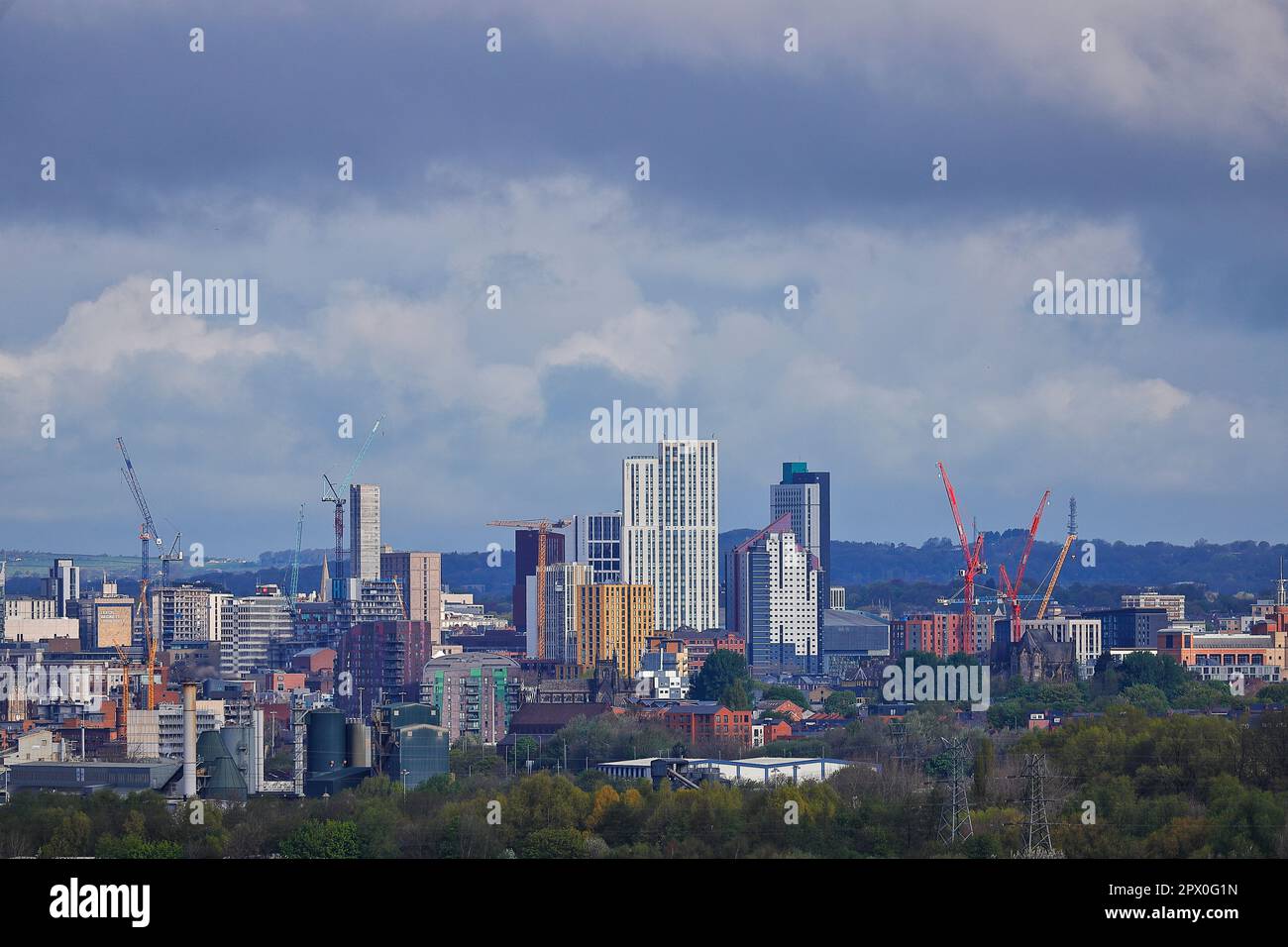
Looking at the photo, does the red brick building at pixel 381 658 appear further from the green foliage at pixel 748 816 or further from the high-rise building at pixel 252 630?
the green foliage at pixel 748 816

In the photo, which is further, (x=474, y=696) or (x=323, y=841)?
(x=474, y=696)

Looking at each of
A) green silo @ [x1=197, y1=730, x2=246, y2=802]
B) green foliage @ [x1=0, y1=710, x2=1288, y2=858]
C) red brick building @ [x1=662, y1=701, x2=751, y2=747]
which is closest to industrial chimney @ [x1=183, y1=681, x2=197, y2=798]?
green silo @ [x1=197, y1=730, x2=246, y2=802]

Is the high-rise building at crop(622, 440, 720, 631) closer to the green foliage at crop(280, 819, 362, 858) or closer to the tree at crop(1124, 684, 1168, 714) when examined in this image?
the tree at crop(1124, 684, 1168, 714)

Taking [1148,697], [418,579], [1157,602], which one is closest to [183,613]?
[418,579]

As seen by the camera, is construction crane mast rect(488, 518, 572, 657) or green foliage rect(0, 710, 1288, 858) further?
construction crane mast rect(488, 518, 572, 657)

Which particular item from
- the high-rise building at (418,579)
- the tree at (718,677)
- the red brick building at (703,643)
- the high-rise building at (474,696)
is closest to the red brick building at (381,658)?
the high-rise building at (474,696)

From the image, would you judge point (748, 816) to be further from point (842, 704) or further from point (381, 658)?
point (381, 658)
